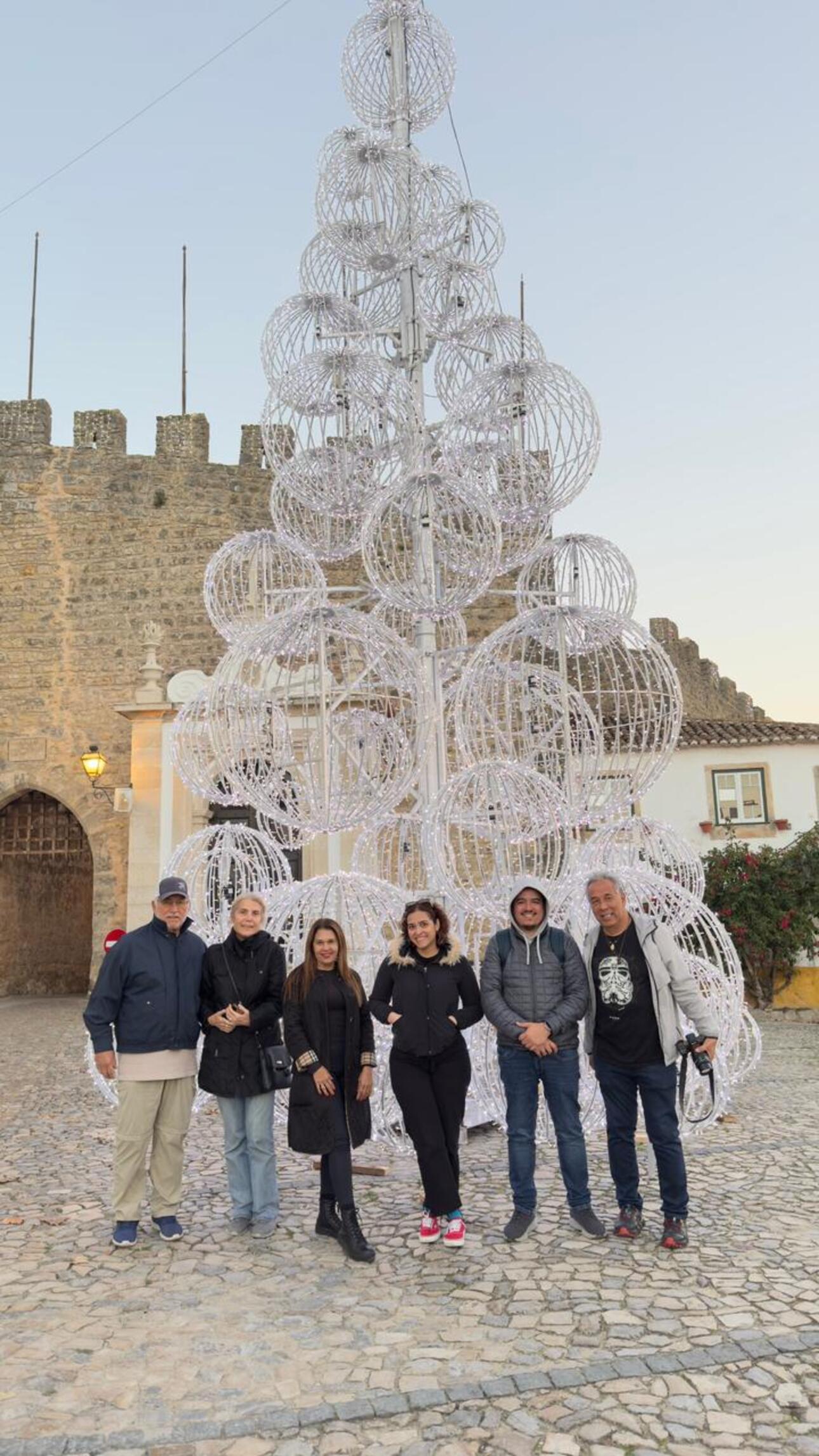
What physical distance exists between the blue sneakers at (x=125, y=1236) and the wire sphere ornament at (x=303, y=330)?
4323 mm

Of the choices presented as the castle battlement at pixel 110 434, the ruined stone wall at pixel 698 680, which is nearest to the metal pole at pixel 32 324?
the castle battlement at pixel 110 434

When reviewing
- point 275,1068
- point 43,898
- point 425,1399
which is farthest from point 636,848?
point 43,898

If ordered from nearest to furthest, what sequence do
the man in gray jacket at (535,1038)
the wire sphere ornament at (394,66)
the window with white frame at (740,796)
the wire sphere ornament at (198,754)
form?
the man in gray jacket at (535,1038)
the wire sphere ornament at (198,754)
the wire sphere ornament at (394,66)
the window with white frame at (740,796)

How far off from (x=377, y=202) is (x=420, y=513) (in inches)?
80.2

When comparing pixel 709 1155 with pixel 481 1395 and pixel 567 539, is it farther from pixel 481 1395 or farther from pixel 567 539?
pixel 567 539

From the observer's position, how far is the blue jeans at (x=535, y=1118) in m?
3.91

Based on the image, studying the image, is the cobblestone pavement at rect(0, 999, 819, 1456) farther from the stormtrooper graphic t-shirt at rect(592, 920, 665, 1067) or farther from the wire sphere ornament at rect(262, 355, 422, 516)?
the wire sphere ornament at rect(262, 355, 422, 516)

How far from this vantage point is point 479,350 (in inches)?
246

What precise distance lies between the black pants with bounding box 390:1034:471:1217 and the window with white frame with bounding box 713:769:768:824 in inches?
442

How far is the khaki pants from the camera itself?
3.95 m


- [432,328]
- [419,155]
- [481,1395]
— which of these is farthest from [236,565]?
[481,1395]

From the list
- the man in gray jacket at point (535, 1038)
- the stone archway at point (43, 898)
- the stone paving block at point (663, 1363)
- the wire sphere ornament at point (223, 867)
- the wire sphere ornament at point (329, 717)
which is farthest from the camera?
the stone archway at point (43, 898)

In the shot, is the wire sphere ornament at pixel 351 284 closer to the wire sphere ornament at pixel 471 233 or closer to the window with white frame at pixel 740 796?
the wire sphere ornament at pixel 471 233

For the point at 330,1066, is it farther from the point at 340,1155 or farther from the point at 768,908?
the point at 768,908
